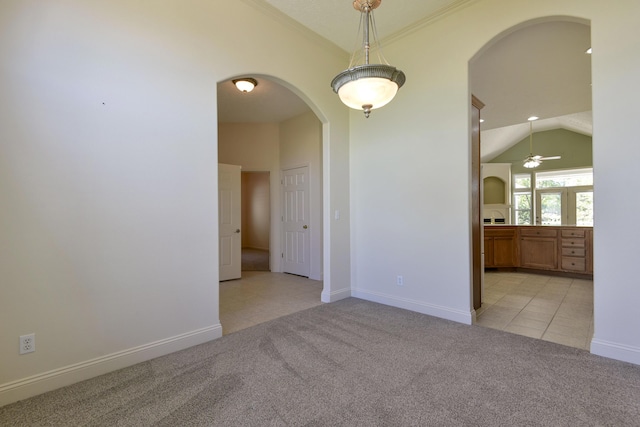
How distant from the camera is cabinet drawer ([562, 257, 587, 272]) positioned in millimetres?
5080

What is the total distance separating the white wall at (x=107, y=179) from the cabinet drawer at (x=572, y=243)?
20.3 feet

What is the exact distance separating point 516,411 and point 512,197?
30.6ft

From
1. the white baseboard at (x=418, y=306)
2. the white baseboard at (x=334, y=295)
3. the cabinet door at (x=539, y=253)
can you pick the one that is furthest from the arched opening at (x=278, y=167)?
the cabinet door at (x=539, y=253)

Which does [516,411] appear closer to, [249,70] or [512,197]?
[249,70]

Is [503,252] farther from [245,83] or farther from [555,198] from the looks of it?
[245,83]

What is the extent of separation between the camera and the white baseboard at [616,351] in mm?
2113

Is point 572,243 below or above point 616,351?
above

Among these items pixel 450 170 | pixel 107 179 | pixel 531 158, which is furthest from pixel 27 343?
pixel 531 158

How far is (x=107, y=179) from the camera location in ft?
6.80

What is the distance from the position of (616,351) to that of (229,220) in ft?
17.0

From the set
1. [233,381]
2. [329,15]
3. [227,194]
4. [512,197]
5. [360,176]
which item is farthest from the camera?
[512,197]

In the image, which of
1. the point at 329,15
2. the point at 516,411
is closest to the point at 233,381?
the point at 516,411

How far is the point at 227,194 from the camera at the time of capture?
5270 millimetres

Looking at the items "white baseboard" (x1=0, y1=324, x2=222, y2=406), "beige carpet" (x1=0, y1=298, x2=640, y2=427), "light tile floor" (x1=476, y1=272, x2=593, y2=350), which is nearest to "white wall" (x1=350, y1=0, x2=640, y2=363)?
"light tile floor" (x1=476, y1=272, x2=593, y2=350)
